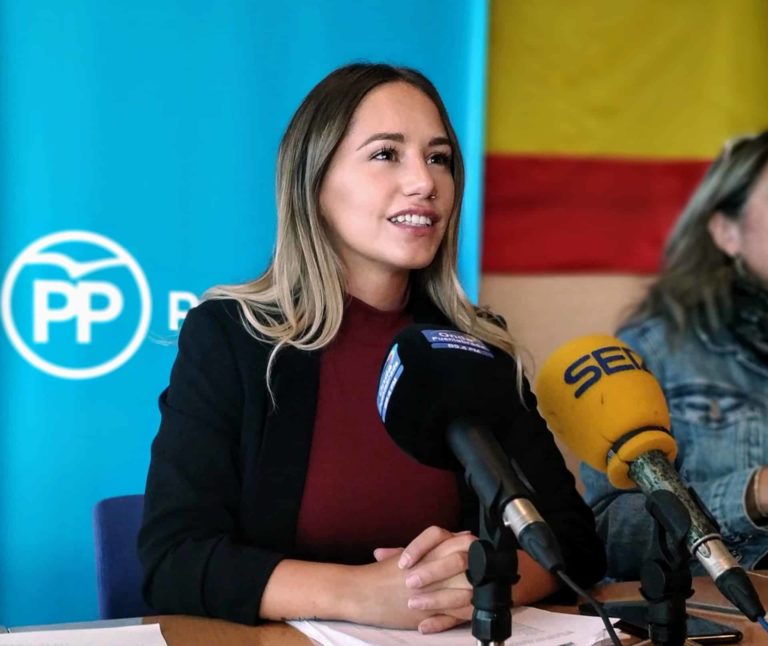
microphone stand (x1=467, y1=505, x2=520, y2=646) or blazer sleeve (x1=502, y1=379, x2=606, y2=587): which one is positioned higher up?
microphone stand (x1=467, y1=505, x2=520, y2=646)

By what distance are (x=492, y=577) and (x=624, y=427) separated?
1.11 feet

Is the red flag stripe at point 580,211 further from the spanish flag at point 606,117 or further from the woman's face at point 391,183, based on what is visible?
the woman's face at point 391,183

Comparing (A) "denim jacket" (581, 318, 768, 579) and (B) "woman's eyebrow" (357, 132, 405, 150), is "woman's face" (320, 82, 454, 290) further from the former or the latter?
(A) "denim jacket" (581, 318, 768, 579)

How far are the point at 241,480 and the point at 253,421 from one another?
92 millimetres

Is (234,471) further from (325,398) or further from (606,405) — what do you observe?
(606,405)

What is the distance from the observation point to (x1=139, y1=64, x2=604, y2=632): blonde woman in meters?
1.56

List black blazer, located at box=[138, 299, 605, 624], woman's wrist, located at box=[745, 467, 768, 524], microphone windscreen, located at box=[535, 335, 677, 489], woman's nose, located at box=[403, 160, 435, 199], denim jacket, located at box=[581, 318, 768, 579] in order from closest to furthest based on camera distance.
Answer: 1. microphone windscreen, located at box=[535, 335, 677, 489]
2. black blazer, located at box=[138, 299, 605, 624]
3. woman's nose, located at box=[403, 160, 435, 199]
4. woman's wrist, located at box=[745, 467, 768, 524]
5. denim jacket, located at box=[581, 318, 768, 579]

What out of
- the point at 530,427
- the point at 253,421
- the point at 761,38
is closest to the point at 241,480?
the point at 253,421

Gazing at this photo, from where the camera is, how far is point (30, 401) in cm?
246

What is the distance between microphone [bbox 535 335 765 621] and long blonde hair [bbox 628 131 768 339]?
1256mm

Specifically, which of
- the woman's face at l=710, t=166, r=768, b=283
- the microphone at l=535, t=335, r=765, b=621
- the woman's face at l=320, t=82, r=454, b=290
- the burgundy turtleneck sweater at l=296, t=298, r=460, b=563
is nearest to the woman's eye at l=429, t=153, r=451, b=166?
the woman's face at l=320, t=82, r=454, b=290

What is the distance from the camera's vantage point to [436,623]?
141 cm

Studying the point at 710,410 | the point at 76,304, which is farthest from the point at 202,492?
the point at 710,410

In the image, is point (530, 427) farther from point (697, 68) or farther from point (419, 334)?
point (697, 68)
